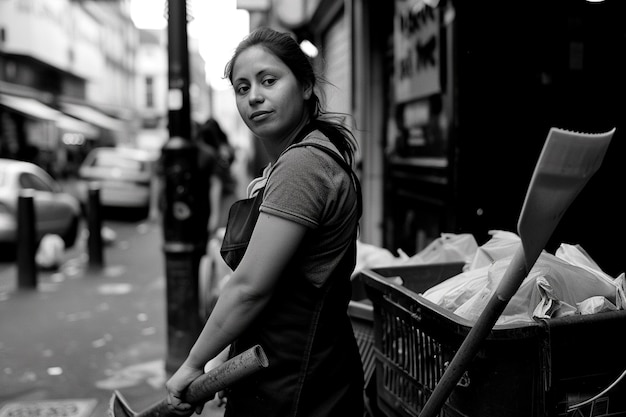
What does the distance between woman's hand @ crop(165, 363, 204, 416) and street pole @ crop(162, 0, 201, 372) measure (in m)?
3.00

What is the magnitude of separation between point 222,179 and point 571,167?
18.5 ft

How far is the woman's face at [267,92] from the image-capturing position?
173 centimetres

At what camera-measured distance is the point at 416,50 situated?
5102 mm

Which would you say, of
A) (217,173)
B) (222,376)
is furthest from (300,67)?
(217,173)

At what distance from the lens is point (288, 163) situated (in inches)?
63.0

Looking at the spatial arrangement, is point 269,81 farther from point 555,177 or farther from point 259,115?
point 555,177

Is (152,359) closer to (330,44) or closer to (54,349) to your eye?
(54,349)

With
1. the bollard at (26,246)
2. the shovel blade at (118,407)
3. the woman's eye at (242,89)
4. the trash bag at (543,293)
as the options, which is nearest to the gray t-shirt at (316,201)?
the woman's eye at (242,89)

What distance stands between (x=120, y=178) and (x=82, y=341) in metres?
10.9

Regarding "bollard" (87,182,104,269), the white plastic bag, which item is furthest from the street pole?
"bollard" (87,182,104,269)

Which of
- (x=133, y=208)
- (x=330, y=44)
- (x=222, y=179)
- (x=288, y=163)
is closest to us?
(x=288, y=163)

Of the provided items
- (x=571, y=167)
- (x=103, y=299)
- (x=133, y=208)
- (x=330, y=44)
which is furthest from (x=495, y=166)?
(x=133, y=208)

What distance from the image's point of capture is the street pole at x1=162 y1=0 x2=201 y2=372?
4621 millimetres

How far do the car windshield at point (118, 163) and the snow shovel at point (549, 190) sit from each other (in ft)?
51.7
